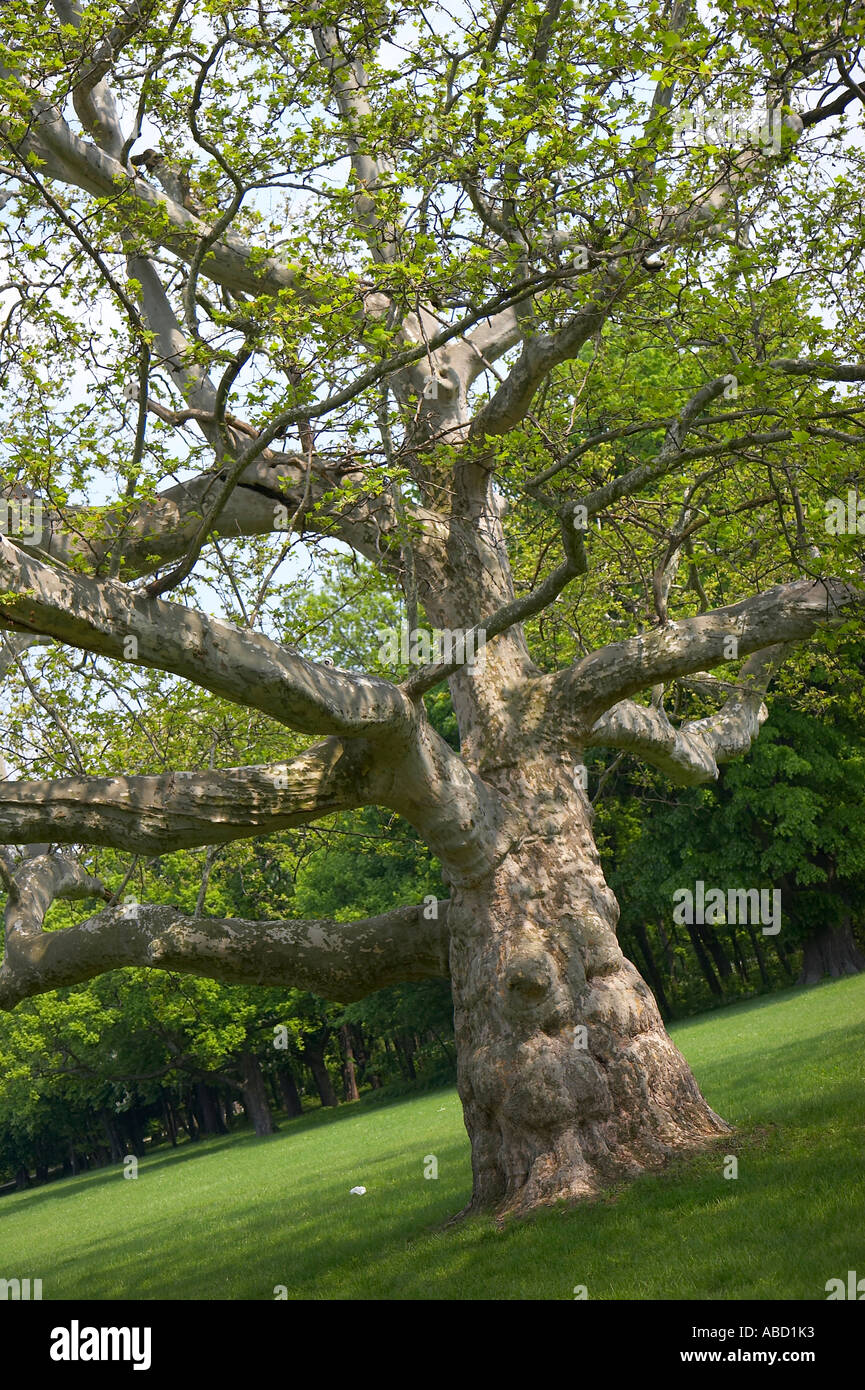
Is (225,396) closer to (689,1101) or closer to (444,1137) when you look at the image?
(689,1101)

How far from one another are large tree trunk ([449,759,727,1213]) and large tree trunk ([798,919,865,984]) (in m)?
25.0

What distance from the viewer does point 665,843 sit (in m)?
34.9

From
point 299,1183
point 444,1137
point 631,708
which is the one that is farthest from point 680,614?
point 299,1183

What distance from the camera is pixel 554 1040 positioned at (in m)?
10.4

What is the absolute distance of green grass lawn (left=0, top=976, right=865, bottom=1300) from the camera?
25.4ft

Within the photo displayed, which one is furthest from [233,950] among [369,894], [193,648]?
[369,894]

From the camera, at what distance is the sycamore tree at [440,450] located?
Result: 885 centimetres

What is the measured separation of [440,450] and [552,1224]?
6.31 m

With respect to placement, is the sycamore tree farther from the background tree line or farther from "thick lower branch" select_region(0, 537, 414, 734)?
the background tree line

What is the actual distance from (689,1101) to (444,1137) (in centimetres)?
Answer: 1195

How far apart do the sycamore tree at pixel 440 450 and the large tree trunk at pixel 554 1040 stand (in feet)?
0.09

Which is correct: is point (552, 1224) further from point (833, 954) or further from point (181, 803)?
point (833, 954)

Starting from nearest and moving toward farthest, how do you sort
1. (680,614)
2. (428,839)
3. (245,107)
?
1. (245,107)
2. (428,839)
3. (680,614)

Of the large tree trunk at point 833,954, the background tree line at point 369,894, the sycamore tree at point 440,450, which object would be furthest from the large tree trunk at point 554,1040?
the large tree trunk at point 833,954
